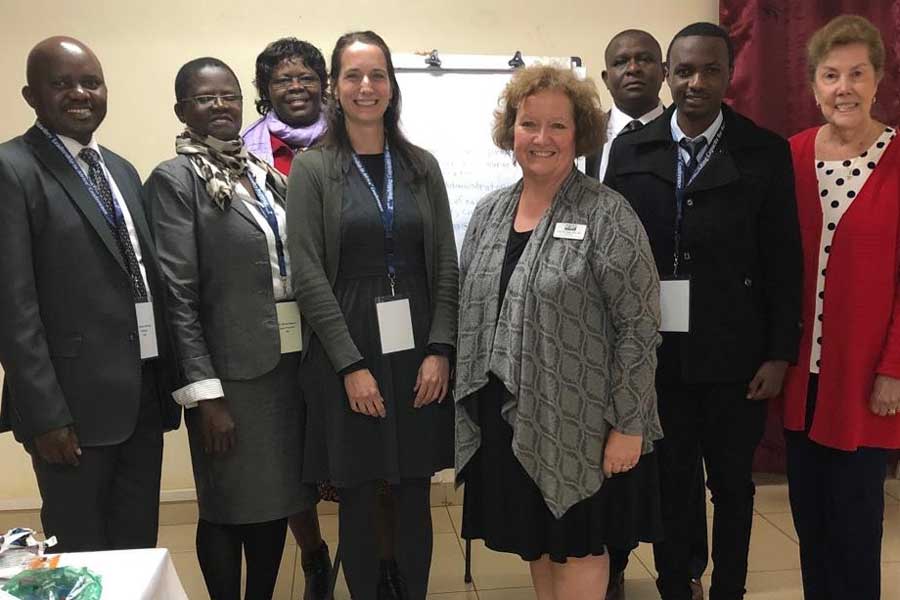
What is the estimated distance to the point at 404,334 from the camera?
6.47 feet

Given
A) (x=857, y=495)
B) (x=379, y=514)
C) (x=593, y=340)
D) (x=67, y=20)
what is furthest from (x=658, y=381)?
(x=67, y=20)

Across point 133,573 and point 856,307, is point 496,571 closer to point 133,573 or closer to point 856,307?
point 856,307

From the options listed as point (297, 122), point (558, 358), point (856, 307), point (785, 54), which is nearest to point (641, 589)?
point (856, 307)

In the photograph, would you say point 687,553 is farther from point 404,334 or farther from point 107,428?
point 107,428

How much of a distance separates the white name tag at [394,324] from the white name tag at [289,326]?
243 mm

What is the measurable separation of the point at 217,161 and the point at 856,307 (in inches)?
70.4

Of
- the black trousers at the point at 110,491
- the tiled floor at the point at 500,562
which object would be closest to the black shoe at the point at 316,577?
the tiled floor at the point at 500,562

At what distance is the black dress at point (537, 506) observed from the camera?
177cm

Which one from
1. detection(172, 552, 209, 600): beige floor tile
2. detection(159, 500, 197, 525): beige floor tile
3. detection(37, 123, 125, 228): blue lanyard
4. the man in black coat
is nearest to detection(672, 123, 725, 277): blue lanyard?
the man in black coat

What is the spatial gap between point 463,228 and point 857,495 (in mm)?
1784

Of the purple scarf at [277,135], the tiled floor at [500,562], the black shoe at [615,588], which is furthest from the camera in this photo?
the tiled floor at [500,562]

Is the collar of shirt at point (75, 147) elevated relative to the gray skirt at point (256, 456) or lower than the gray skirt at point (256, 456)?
elevated

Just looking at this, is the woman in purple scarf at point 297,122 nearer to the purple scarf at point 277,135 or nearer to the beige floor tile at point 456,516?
the purple scarf at point 277,135

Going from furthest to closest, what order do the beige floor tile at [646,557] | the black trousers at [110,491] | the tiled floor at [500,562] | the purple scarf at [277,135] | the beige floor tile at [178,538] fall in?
the beige floor tile at [178,538]
the beige floor tile at [646,557]
the tiled floor at [500,562]
the purple scarf at [277,135]
the black trousers at [110,491]
